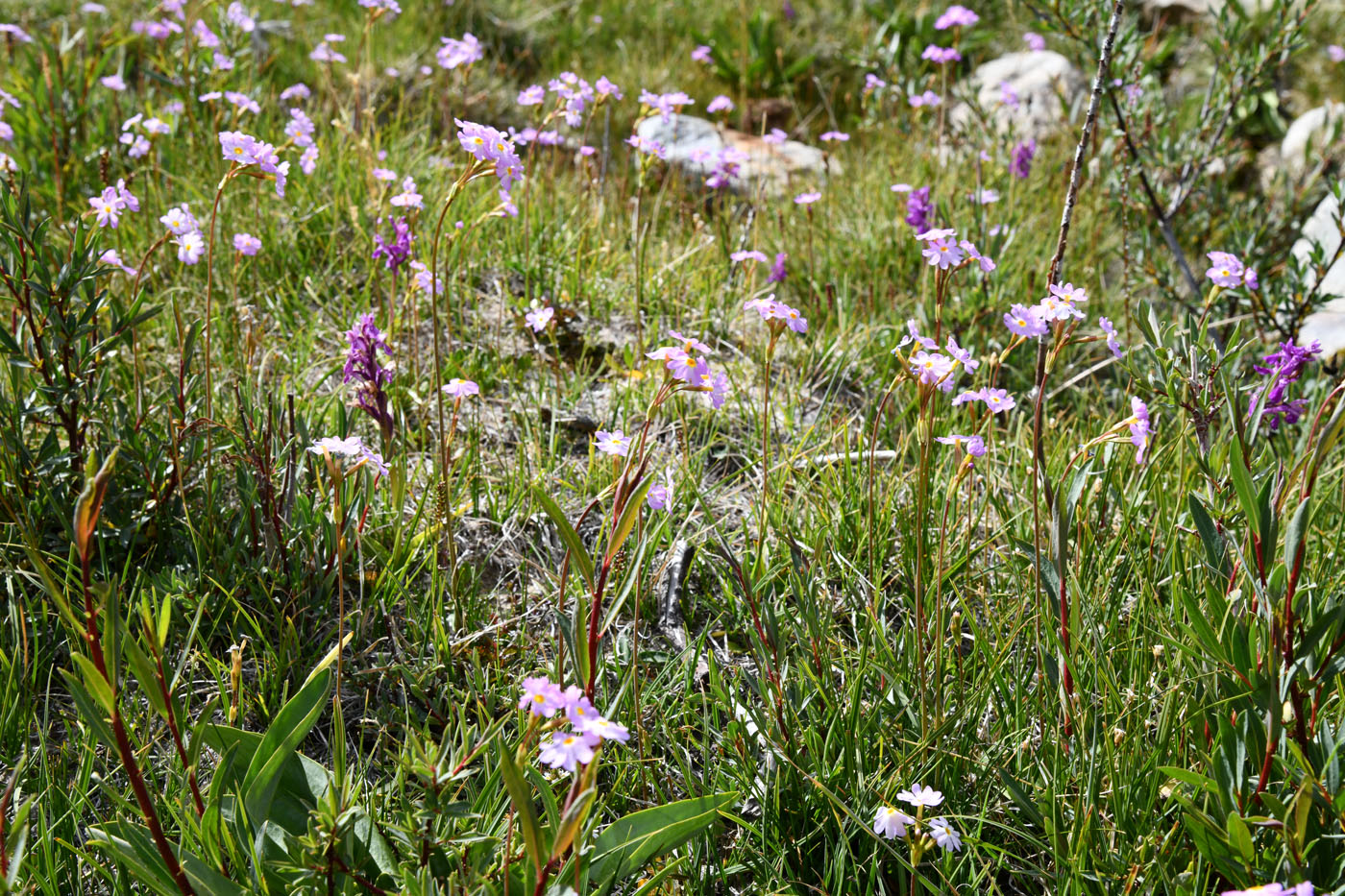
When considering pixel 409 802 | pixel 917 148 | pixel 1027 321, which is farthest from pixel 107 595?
pixel 917 148

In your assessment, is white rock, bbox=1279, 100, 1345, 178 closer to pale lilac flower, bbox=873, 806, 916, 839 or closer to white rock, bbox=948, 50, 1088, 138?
white rock, bbox=948, 50, 1088, 138

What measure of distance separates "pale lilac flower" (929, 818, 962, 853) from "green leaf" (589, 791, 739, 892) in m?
0.30

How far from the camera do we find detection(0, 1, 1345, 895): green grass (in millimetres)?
1338

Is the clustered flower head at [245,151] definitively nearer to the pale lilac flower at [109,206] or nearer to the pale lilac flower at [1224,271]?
the pale lilac flower at [109,206]

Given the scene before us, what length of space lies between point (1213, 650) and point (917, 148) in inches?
133

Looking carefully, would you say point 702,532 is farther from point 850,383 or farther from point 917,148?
point 917,148

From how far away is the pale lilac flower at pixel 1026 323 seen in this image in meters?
1.50

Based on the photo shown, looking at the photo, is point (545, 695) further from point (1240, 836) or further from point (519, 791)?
point (1240, 836)

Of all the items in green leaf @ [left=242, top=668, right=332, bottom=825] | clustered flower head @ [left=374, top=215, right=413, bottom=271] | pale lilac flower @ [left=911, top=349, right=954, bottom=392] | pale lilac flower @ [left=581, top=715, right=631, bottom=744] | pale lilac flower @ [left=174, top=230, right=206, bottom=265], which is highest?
pale lilac flower @ [left=911, top=349, right=954, bottom=392]

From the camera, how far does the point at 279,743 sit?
1298 millimetres

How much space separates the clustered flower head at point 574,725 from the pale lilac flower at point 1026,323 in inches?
34.5

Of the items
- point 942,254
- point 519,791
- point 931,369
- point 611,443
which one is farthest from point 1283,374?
point 519,791

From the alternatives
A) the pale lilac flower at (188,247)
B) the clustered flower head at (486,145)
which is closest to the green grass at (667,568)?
the pale lilac flower at (188,247)

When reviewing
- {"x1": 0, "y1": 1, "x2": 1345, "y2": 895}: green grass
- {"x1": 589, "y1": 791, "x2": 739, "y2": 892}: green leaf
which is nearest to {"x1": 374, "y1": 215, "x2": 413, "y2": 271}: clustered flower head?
{"x1": 0, "y1": 1, "x2": 1345, "y2": 895}: green grass
